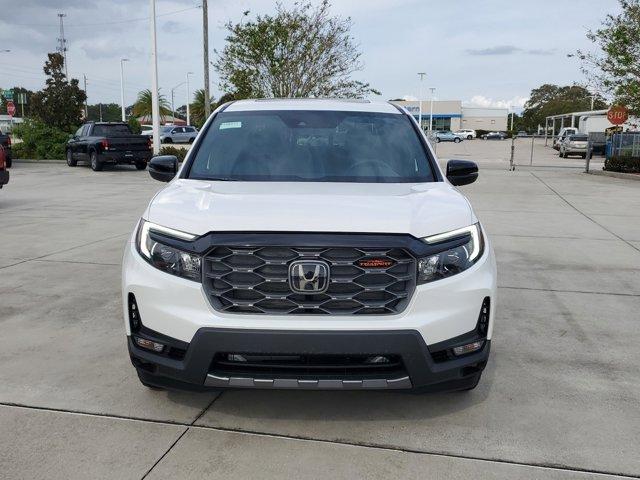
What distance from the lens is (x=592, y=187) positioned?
724 inches

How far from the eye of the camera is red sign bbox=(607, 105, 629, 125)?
23250mm

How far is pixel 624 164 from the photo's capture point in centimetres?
2300

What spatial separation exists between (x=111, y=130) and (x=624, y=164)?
61.2 feet

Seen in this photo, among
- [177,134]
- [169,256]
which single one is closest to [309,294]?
[169,256]

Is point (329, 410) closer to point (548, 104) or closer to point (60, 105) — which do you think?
point (60, 105)

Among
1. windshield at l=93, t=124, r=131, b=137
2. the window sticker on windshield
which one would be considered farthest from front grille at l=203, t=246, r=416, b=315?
windshield at l=93, t=124, r=131, b=137

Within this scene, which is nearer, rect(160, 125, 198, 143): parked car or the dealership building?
rect(160, 125, 198, 143): parked car

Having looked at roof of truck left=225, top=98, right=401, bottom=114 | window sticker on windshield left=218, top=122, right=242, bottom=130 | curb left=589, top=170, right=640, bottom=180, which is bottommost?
curb left=589, top=170, right=640, bottom=180

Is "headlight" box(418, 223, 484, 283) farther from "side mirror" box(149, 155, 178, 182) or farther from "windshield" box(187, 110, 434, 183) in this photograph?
"side mirror" box(149, 155, 178, 182)

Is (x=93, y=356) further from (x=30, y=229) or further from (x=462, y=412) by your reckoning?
(x=30, y=229)

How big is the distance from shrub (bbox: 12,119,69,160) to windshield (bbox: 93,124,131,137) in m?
6.18

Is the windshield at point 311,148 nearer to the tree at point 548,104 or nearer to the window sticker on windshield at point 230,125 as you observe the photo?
the window sticker on windshield at point 230,125

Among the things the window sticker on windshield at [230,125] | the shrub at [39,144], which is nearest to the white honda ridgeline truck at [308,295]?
the window sticker on windshield at [230,125]

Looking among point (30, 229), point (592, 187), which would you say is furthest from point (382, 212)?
point (592, 187)
